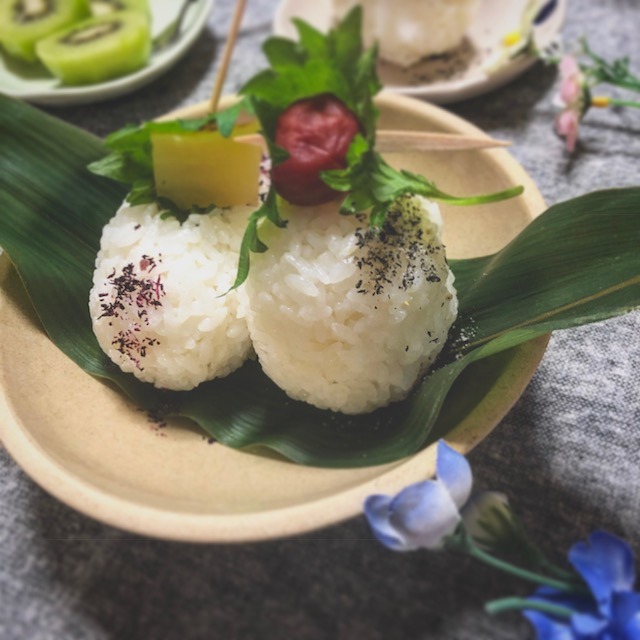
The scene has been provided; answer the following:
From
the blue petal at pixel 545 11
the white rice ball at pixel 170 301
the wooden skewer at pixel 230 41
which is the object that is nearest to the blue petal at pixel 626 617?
the white rice ball at pixel 170 301

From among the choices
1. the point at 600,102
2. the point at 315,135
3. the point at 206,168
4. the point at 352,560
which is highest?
the point at 315,135

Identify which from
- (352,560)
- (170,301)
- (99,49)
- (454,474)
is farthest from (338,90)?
(99,49)

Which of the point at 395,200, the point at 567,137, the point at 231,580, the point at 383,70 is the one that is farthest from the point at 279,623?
the point at 383,70

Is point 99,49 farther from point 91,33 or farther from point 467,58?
point 467,58

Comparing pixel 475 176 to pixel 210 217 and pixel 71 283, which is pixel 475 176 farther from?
pixel 71 283

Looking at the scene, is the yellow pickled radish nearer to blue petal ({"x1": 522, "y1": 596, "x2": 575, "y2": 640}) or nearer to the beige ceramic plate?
the beige ceramic plate
